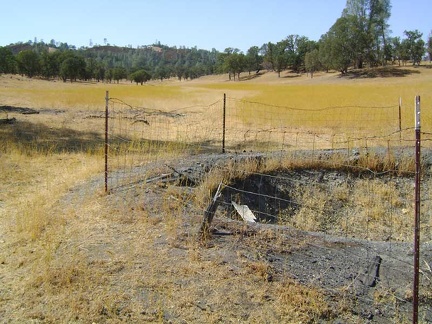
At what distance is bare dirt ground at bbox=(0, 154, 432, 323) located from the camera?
437 cm

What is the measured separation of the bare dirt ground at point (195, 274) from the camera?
14.3ft

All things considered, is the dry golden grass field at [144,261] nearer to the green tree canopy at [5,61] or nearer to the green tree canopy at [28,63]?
the green tree canopy at [5,61]

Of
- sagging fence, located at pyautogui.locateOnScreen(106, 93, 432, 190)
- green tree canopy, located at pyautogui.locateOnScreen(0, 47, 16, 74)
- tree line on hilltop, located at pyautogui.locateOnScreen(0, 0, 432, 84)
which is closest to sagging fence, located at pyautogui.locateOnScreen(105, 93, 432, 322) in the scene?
sagging fence, located at pyautogui.locateOnScreen(106, 93, 432, 190)

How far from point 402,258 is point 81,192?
559 cm

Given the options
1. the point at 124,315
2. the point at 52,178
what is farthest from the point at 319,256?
the point at 52,178

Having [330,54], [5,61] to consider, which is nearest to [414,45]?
[330,54]

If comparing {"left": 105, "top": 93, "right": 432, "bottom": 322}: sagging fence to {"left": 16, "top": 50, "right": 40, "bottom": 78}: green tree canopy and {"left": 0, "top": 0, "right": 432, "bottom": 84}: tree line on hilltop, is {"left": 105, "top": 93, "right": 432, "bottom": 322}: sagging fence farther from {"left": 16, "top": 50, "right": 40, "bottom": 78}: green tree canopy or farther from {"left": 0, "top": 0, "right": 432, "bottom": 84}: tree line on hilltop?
{"left": 16, "top": 50, "right": 40, "bottom": 78}: green tree canopy

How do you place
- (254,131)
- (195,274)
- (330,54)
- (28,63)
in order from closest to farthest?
(195,274) → (254,131) → (330,54) → (28,63)

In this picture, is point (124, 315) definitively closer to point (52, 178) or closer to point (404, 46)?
point (52, 178)

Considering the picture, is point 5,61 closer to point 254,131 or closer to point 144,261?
point 254,131

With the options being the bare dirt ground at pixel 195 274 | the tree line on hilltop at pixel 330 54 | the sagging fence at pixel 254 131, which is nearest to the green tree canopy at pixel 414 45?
the tree line on hilltop at pixel 330 54

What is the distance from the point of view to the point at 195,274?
197 inches

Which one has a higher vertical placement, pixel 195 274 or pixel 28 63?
pixel 28 63

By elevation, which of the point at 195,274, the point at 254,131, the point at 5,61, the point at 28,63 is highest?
the point at 28,63
